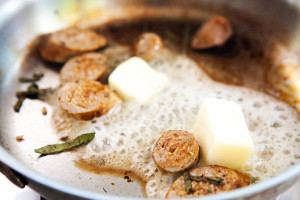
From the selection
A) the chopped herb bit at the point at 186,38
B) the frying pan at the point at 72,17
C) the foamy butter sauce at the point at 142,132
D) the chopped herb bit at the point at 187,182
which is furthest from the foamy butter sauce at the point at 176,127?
the frying pan at the point at 72,17

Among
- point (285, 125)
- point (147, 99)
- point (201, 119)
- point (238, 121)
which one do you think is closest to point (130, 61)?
point (147, 99)

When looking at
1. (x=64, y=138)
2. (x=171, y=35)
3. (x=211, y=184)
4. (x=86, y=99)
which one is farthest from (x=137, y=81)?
(x=211, y=184)

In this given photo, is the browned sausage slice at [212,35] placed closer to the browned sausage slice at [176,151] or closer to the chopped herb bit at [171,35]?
the chopped herb bit at [171,35]

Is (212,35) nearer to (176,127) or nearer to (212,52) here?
(212,52)

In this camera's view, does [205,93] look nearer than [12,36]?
Yes

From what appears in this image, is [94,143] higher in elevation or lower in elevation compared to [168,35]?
lower

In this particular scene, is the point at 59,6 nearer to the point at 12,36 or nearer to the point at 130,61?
the point at 12,36
